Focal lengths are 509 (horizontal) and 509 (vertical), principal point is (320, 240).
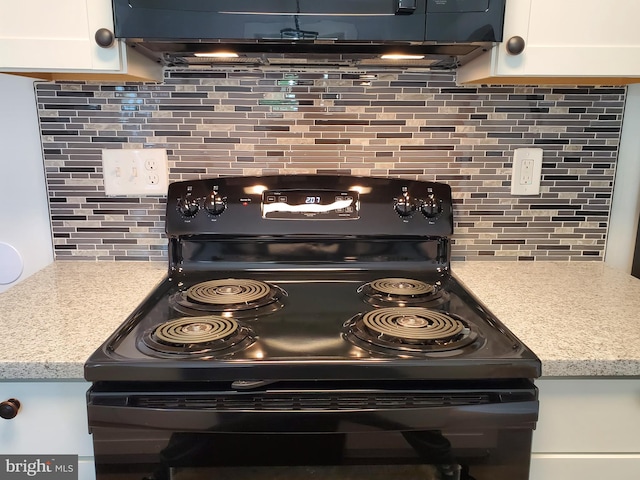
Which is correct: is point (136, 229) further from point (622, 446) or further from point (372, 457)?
point (622, 446)

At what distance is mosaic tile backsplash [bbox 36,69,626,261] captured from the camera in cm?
132

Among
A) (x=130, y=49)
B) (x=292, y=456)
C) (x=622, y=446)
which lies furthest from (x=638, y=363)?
(x=130, y=49)

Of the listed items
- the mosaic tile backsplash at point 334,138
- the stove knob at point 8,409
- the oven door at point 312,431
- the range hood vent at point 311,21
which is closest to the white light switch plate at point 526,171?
the mosaic tile backsplash at point 334,138

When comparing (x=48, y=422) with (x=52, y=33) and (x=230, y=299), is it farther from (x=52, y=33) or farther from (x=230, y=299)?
(x=52, y=33)

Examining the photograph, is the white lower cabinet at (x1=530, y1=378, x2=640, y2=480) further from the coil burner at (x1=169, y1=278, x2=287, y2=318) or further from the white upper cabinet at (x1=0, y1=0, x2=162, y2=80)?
the white upper cabinet at (x1=0, y1=0, x2=162, y2=80)

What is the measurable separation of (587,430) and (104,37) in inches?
45.7

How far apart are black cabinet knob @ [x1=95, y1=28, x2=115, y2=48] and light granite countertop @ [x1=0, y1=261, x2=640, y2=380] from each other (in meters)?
0.53

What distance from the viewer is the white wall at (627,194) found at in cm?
136

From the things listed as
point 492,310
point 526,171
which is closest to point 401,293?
point 492,310

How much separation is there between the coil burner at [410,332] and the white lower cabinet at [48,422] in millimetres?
486

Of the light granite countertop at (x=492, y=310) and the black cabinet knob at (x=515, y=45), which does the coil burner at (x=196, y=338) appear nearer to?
the light granite countertop at (x=492, y=310)

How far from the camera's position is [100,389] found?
0.82 m

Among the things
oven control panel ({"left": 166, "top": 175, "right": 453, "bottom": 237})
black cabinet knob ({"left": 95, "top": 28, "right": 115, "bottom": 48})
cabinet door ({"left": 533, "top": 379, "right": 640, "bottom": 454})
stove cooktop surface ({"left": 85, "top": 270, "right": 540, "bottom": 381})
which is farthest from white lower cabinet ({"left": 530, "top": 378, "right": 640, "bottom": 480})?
black cabinet knob ({"left": 95, "top": 28, "right": 115, "bottom": 48})

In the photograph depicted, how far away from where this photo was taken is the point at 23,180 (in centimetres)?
136
